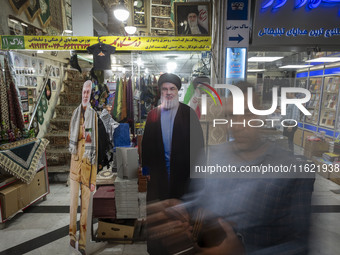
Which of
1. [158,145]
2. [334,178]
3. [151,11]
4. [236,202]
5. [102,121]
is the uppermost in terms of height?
[151,11]

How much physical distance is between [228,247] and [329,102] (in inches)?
245

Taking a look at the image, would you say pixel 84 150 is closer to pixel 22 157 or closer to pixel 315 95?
pixel 22 157

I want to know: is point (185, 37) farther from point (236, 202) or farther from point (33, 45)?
point (236, 202)

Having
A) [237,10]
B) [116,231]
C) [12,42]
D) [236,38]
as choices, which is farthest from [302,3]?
[12,42]

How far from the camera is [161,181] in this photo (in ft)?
7.94

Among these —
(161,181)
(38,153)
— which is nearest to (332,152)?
(161,181)

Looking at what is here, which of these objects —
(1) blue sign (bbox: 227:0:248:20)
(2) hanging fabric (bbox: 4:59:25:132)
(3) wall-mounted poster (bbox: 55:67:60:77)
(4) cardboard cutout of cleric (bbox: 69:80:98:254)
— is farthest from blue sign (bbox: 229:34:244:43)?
(3) wall-mounted poster (bbox: 55:67:60:77)

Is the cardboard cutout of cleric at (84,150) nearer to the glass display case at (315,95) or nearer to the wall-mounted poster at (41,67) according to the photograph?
the wall-mounted poster at (41,67)

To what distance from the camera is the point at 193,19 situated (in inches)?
145

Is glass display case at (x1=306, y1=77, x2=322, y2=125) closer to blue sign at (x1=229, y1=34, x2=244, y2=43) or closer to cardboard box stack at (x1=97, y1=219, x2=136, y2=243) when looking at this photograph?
blue sign at (x1=229, y1=34, x2=244, y2=43)

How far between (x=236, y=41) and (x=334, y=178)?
3.69 meters

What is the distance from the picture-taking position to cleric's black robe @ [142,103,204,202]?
2344 millimetres

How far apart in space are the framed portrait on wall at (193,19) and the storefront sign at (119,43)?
23 centimetres

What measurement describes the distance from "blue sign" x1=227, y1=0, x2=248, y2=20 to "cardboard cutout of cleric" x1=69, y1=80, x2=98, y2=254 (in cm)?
233
